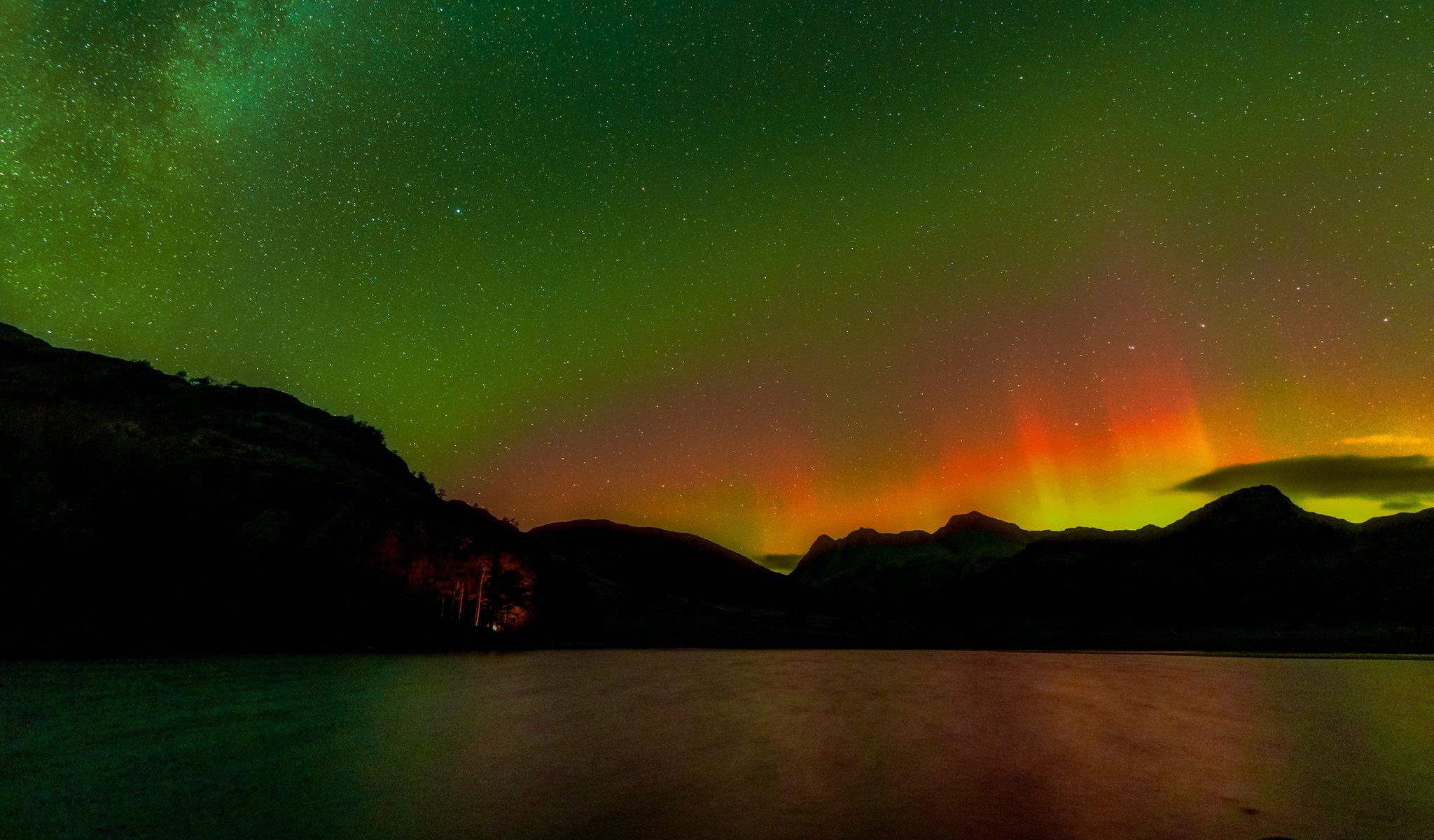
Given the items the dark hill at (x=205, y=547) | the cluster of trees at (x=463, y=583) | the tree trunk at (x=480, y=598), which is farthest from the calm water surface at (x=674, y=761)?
the tree trunk at (x=480, y=598)

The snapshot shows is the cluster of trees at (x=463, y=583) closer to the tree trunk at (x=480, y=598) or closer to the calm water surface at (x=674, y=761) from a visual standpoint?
the tree trunk at (x=480, y=598)

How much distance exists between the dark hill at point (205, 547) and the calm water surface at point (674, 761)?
839 inches

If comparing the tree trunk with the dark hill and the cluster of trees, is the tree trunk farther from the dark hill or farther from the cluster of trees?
the dark hill

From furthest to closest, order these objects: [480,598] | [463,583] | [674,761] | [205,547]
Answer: [480,598], [463,583], [205,547], [674,761]

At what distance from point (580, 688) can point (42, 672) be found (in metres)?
25.5

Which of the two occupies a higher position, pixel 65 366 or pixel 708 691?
pixel 65 366

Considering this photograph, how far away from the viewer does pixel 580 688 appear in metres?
37.5

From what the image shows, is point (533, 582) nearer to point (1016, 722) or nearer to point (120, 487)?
point (120, 487)

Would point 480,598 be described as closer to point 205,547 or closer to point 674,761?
point 205,547

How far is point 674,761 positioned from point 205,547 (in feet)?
222

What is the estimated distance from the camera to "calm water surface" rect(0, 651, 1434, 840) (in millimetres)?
11250

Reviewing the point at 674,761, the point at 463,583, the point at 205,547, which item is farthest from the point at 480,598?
the point at 674,761

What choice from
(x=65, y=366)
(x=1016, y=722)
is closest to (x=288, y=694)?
(x=1016, y=722)

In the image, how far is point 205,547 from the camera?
66562 millimetres
